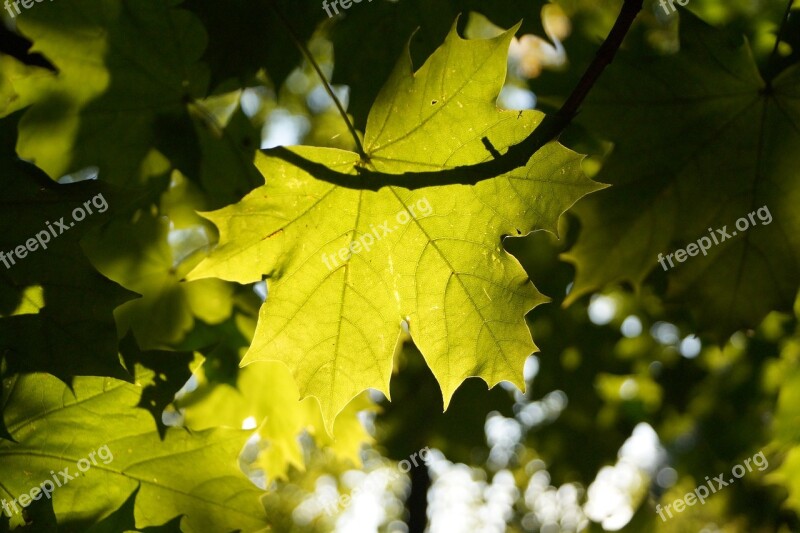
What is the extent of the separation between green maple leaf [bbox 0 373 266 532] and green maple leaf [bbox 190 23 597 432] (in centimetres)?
59

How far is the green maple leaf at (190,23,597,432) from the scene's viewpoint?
5.84ft

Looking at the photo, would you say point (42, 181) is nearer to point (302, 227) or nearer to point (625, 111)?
point (302, 227)

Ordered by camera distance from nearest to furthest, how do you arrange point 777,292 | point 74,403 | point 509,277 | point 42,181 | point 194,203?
point 42,181 < point 509,277 < point 74,403 < point 777,292 < point 194,203

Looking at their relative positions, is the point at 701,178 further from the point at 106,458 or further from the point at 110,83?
the point at 106,458

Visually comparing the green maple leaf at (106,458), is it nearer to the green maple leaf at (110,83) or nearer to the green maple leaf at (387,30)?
the green maple leaf at (110,83)

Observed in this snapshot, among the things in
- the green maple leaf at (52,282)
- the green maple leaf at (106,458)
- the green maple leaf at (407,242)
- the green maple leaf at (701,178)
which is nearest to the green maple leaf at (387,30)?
the green maple leaf at (701,178)

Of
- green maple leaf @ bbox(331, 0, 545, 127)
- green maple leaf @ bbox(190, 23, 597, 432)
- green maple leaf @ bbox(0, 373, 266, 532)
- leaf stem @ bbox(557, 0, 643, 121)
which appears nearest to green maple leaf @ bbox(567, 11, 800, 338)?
green maple leaf @ bbox(331, 0, 545, 127)

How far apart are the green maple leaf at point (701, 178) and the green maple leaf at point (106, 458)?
159 cm

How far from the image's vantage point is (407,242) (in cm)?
201

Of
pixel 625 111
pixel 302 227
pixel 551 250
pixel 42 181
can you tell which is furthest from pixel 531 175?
pixel 551 250

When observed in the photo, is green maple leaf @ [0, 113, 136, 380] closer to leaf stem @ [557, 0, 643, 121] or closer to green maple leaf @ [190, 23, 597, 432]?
green maple leaf @ [190, 23, 597, 432]

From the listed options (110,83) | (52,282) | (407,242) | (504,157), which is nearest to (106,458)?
(52,282)

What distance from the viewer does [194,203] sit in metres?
2.83

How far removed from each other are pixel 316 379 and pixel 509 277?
2.26 ft
